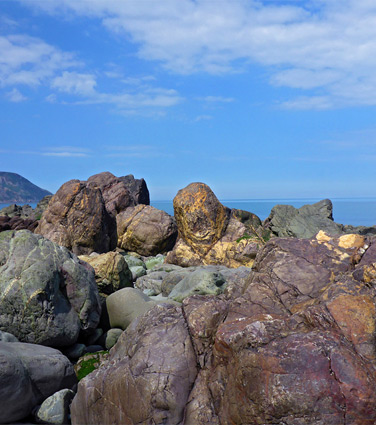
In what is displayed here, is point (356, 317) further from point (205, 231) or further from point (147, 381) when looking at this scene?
point (205, 231)

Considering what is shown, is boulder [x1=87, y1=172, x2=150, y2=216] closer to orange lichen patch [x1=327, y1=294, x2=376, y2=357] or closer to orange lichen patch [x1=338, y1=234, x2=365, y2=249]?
orange lichen patch [x1=338, y1=234, x2=365, y2=249]

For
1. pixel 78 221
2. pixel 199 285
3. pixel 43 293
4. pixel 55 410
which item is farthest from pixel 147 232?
pixel 55 410

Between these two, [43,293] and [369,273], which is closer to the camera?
[369,273]

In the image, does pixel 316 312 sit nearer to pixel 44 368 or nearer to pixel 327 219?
pixel 44 368

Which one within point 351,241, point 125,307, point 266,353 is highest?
point 351,241

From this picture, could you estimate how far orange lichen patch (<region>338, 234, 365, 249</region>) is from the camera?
6848 mm

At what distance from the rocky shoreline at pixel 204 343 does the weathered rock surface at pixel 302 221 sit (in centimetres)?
1584

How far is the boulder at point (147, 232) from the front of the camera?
77.4 ft

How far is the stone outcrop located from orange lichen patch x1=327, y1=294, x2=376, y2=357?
13294 millimetres

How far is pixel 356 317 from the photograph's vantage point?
5273 millimetres

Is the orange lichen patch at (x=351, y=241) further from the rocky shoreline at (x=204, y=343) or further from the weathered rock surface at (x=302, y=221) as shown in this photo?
the weathered rock surface at (x=302, y=221)

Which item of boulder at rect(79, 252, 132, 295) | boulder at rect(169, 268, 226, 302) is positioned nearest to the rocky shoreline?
boulder at rect(169, 268, 226, 302)

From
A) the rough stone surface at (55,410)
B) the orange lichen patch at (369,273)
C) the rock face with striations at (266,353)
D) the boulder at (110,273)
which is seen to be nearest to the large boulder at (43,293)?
the rough stone surface at (55,410)

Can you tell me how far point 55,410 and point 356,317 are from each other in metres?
5.03
